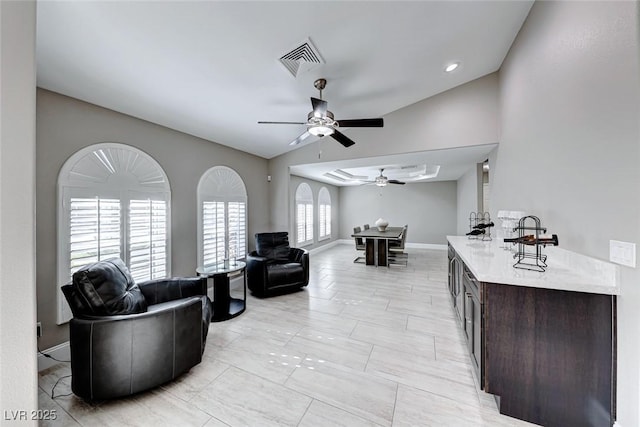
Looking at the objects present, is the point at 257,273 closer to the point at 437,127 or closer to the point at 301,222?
the point at 301,222

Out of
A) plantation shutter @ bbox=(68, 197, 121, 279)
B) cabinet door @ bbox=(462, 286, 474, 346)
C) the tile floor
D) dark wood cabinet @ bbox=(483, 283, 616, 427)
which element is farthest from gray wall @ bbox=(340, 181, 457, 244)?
plantation shutter @ bbox=(68, 197, 121, 279)

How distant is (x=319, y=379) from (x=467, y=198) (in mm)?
6125

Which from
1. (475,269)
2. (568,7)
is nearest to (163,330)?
(475,269)

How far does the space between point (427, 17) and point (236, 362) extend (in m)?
3.73

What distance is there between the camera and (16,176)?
1.12 m

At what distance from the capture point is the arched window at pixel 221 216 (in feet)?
12.3

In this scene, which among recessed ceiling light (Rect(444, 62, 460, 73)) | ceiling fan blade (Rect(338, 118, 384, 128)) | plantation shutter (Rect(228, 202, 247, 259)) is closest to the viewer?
ceiling fan blade (Rect(338, 118, 384, 128))

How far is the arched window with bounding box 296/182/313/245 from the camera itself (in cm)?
648

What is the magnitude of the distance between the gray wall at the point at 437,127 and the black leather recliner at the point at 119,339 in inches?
140

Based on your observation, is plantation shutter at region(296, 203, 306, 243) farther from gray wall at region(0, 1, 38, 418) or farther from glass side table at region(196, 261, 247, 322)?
gray wall at region(0, 1, 38, 418)

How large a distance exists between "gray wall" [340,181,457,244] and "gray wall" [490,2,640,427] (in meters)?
5.87

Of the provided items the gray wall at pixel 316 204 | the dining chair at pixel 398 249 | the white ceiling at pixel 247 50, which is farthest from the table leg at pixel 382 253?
the white ceiling at pixel 247 50

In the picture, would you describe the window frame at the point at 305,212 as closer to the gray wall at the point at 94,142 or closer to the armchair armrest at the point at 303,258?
the armchair armrest at the point at 303,258

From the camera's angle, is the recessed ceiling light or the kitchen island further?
the recessed ceiling light
